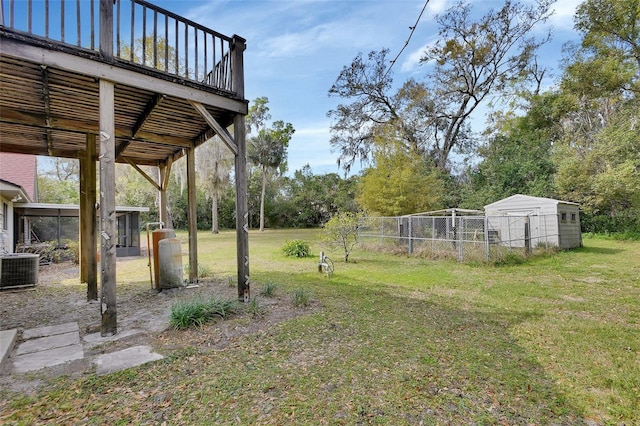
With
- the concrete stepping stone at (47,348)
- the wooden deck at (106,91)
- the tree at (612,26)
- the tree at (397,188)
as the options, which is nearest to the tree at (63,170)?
the wooden deck at (106,91)

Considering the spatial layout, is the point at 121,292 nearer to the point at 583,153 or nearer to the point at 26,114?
the point at 26,114

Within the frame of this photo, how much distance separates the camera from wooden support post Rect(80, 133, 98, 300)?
4.88 metres

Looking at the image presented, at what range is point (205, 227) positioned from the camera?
95.9 ft

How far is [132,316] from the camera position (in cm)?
407

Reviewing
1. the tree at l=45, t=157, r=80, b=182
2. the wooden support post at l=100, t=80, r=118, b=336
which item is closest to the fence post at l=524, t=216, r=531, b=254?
the wooden support post at l=100, t=80, r=118, b=336

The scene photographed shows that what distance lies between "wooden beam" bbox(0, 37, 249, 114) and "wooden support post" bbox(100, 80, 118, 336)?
14cm

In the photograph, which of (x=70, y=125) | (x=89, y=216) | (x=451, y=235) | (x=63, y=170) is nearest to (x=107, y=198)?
(x=70, y=125)

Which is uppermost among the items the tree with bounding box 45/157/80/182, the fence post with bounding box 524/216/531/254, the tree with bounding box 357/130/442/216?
the tree with bounding box 45/157/80/182

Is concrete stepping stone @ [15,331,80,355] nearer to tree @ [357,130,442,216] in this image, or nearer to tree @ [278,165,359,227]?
→ tree @ [357,130,442,216]

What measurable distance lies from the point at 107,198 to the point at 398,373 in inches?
134

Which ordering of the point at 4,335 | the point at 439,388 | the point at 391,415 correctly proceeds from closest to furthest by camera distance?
1. the point at 391,415
2. the point at 439,388
3. the point at 4,335

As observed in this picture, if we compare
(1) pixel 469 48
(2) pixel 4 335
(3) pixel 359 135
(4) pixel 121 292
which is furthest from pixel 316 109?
(2) pixel 4 335

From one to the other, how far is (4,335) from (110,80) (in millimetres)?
2951

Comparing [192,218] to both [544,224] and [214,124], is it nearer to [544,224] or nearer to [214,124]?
[214,124]
